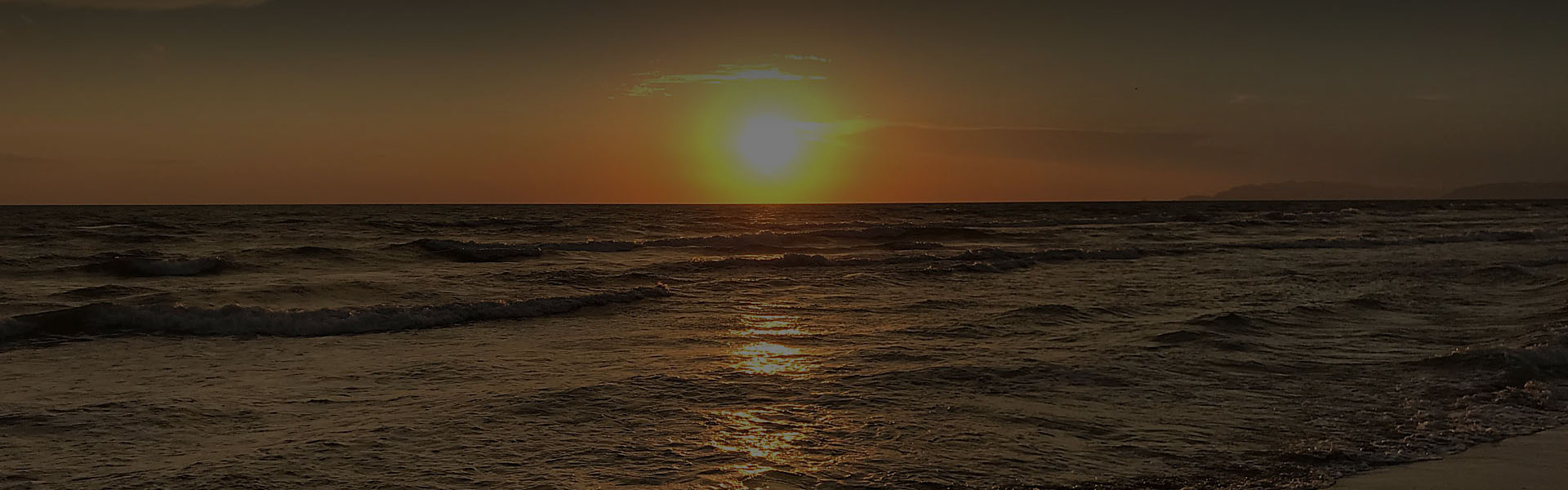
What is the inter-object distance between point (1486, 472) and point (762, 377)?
6148 mm

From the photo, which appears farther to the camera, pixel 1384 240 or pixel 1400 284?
pixel 1384 240

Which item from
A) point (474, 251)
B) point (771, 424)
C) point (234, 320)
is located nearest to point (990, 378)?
point (771, 424)

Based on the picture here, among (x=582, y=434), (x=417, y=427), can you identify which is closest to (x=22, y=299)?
(x=417, y=427)

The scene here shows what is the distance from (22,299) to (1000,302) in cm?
1743

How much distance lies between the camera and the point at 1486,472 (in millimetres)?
A: 7117

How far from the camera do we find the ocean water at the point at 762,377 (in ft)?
23.5

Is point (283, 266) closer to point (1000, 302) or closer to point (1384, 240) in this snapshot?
point (1000, 302)

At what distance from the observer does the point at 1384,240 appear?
39406 millimetres

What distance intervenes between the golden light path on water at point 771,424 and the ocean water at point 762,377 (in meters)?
0.04

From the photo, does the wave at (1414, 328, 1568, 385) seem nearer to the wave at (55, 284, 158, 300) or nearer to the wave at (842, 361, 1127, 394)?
the wave at (842, 361, 1127, 394)

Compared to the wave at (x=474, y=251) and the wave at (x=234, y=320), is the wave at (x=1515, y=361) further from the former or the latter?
the wave at (x=474, y=251)

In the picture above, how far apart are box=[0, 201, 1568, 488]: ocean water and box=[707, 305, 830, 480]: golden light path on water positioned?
45 mm

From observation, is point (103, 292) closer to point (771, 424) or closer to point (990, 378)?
point (771, 424)

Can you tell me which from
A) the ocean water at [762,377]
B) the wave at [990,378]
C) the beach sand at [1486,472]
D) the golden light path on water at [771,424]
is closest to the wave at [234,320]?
the ocean water at [762,377]
